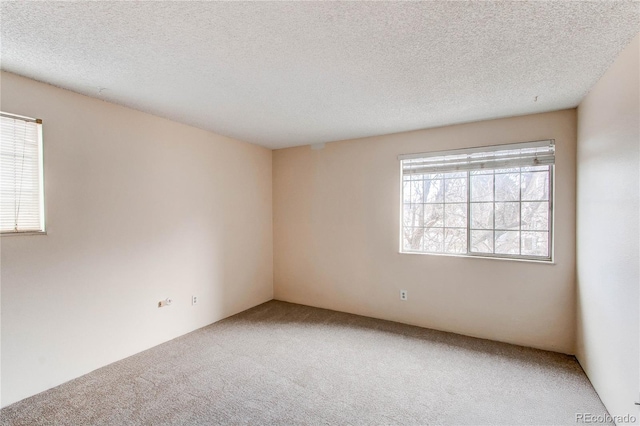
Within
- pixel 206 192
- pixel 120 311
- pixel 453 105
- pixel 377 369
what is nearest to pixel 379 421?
pixel 377 369

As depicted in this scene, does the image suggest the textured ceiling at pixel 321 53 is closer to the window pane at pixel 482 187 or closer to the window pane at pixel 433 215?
the window pane at pixel 482 187

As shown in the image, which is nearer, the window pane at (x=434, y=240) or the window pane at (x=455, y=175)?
the window pane at (x=455, y=175)

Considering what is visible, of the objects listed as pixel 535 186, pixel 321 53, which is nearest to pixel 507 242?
pixel 535 186

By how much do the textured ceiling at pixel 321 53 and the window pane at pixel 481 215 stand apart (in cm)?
100

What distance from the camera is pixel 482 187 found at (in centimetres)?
332

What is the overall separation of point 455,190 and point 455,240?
586 millimetres

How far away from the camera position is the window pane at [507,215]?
315 cm

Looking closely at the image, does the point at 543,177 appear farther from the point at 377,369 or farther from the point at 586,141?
the point at 377,369

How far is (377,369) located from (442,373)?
55cm

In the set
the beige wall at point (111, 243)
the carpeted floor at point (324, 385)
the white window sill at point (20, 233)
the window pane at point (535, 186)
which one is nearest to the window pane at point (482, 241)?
the window pane at point (535, 186)

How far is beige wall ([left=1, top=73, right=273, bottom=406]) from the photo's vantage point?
87.5 inches

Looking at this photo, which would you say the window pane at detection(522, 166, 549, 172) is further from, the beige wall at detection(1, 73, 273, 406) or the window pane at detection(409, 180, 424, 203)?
the beige wall at detection(1, 73, 273, 406)

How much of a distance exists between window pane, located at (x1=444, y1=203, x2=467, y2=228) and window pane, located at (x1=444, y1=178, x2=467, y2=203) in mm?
69

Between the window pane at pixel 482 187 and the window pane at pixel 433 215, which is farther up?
the window pane at pixel 482 187
